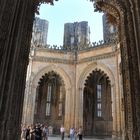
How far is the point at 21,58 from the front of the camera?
23.6 ft

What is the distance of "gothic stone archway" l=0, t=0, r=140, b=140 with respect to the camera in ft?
18.1

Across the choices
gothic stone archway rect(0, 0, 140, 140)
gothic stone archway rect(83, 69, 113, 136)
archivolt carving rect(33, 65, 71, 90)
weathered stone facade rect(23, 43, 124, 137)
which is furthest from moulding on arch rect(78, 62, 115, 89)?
gothic stone archway rect(0, 0, 140, 140)

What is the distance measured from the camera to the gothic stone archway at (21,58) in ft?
18.1

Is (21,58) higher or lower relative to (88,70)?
lower

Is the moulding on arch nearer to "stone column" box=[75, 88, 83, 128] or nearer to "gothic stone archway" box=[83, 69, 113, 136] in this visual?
"stone column" box=[75, 88, 83, 128]

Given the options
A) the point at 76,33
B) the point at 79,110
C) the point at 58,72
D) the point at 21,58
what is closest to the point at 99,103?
the point at 79,110

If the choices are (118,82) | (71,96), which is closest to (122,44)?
(118,82)

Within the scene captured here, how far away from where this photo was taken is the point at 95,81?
2538 cm

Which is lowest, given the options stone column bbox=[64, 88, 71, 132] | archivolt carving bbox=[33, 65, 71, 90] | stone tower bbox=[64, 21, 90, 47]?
stone column bbox=[64, 88, 71, 132]

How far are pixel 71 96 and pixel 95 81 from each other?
5.23 meters

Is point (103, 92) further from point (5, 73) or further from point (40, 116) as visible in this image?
point (5, 73)

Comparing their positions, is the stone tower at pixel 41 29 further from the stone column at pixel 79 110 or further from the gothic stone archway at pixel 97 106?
the stone column at pixel 79 110

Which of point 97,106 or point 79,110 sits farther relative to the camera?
point 97,106

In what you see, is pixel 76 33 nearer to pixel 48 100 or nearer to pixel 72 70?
pixel 48 100
